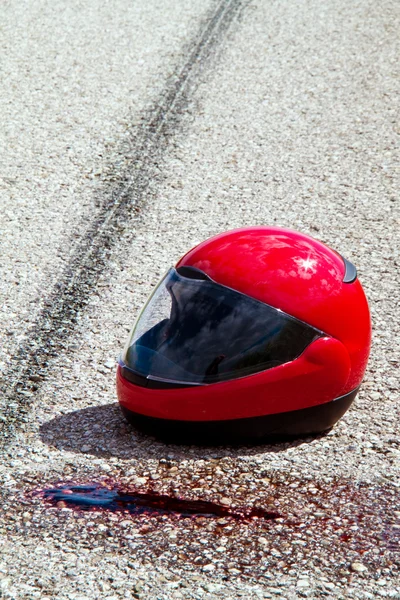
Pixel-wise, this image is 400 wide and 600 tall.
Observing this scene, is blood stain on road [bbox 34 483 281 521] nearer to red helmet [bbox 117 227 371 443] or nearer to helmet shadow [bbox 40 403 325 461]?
helmet shadow [bbox 40 403 325 461]

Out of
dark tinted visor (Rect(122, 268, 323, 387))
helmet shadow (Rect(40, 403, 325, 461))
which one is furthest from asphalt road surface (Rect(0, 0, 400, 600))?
dark tinted visor (Rect(122, 268, 323, 387))

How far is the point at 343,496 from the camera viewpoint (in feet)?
12.8

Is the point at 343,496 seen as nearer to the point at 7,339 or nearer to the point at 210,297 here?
the point at 210,297

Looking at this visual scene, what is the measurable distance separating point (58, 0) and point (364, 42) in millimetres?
4311

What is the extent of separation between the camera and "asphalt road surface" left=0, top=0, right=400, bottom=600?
3510 millimetres

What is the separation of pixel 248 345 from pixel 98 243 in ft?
8.96

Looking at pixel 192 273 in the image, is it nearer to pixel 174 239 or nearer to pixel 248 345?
pixel 248 345

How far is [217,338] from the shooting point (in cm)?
397

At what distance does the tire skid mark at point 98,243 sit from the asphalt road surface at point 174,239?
2cm

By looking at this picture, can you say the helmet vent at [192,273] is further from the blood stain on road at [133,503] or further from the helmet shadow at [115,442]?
the blood stain on road at [133,503]

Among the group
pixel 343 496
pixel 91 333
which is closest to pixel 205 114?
pixel 91 333

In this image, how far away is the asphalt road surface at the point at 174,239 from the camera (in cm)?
351

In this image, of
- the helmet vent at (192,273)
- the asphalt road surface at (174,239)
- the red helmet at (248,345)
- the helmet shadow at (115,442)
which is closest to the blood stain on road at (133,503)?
the asphalt road surface at (174,239)

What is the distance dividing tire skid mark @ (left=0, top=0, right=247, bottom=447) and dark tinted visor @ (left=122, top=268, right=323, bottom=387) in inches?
40.4
